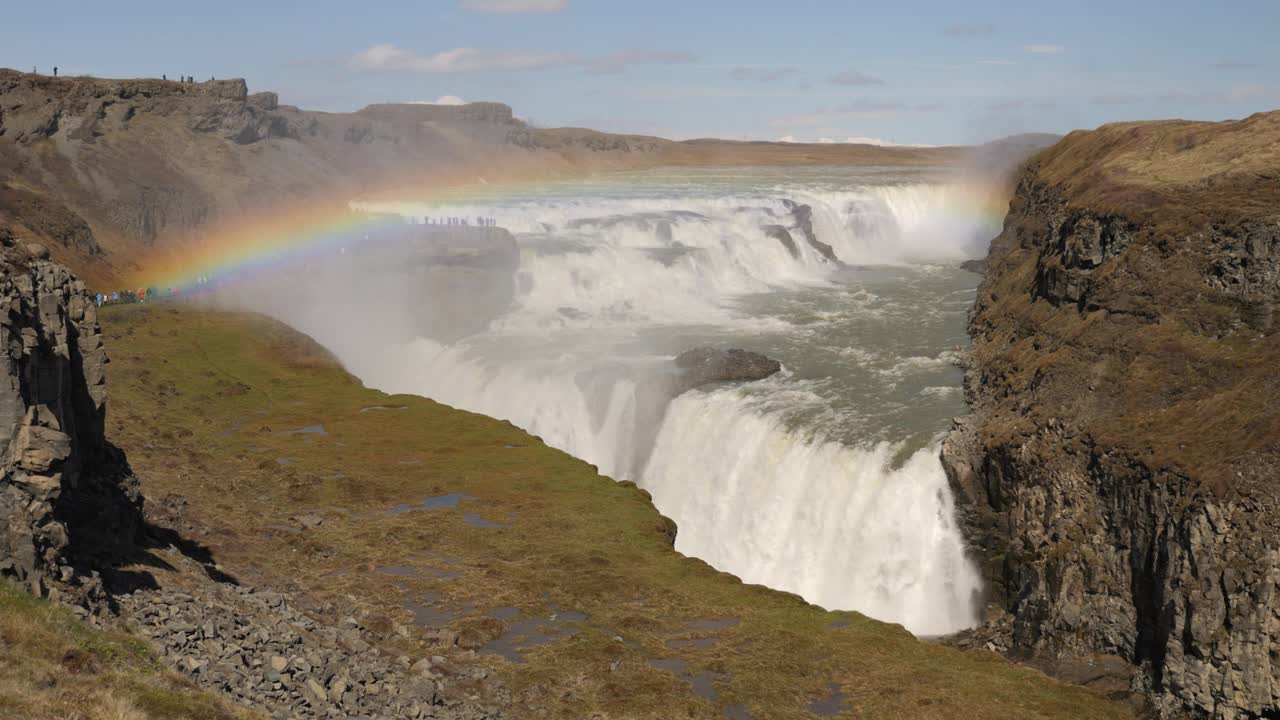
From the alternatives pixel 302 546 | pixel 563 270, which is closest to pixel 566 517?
pixel 302 546

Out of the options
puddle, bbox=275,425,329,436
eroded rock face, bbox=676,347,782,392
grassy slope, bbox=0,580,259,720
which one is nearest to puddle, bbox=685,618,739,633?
grassy slope, bbox=0,580,259,720

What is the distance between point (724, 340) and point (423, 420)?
19.0 metres

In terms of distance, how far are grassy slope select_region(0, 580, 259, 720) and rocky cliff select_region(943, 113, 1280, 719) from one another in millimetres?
23538

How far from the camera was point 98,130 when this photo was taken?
110625mm

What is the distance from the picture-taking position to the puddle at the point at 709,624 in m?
33.7

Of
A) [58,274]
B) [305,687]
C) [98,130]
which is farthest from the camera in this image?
[98,130]

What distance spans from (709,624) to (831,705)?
5460mm

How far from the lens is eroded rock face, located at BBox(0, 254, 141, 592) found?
23.9 m

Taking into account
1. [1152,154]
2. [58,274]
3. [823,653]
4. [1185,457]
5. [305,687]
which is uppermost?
[1152,154]

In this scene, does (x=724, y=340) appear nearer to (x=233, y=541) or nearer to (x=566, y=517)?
(x=566, y=517)

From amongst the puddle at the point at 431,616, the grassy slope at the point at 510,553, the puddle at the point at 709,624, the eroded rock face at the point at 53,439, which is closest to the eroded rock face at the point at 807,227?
the grassy slope at the point at 510,553

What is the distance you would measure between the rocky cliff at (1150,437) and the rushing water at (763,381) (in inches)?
120

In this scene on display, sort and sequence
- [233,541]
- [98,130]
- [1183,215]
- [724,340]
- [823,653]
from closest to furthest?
1. [823,653]
2. [233,541]
3. [1183,215]
4. [724,340]
5. [98,130]

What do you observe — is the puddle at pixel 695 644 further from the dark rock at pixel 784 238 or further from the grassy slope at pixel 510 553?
the dark rock at pixel 784 238
